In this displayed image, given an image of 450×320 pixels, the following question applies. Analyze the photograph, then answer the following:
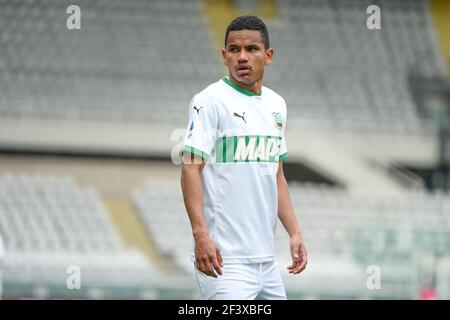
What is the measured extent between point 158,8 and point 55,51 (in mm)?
2232

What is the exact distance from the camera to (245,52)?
426 cm

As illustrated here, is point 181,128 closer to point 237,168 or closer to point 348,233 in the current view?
point 348,233

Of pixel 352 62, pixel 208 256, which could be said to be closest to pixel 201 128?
pixel 208 256

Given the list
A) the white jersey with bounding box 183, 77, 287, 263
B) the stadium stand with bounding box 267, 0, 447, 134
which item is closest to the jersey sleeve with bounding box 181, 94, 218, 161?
the white jersey with bounding box 183, 77, 287, 263

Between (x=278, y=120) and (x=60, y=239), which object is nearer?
(x=278, y=120)

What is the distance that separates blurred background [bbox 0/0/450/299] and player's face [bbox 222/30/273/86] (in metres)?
11.9

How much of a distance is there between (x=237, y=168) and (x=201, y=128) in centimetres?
20

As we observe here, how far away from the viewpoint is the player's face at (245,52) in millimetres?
4270

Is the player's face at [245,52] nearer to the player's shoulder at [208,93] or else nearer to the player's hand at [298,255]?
the player's shoulder at [208,93]

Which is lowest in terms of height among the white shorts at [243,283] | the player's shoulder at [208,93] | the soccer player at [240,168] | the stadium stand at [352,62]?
the white shorts at [243,283]

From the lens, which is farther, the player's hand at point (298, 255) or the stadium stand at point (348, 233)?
the stadium stand at point (348, 233)

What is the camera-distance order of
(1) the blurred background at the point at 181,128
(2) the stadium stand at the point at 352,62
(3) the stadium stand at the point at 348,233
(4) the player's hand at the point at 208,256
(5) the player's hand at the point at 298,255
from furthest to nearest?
(2) the stadium stand at the point at 352,62 → (1) the blurred background at the point at 181,128 → (3) the stadium stand at the point at 348,233 → (5) the player's hand at the point at 298,255 → (4) the player's hand at the point at 208,256

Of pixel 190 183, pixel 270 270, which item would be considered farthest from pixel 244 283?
pixel 190 183

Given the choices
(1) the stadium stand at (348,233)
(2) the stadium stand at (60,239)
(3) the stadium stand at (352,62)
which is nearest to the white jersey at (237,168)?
(1) the stadium stand at (348,233)
